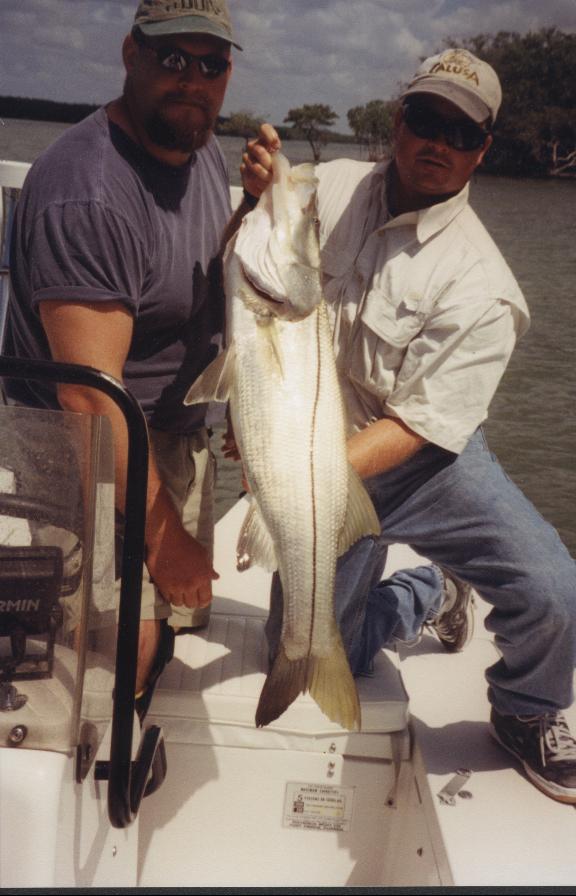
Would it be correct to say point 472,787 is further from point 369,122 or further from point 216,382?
point 369,122

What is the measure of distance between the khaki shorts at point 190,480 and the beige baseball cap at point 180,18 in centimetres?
128

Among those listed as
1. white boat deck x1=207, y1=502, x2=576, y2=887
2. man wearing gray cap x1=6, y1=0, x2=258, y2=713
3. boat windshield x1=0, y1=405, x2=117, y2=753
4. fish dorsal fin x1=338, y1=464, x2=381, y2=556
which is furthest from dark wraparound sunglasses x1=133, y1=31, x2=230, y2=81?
white boat deck x1=207, y1=502, x2=576, y2=887

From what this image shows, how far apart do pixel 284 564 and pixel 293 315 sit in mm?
684

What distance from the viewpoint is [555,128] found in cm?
5469

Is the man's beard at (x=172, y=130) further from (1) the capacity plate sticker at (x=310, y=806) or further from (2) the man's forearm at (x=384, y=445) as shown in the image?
(1) the capacity plate sticker at (x=310, y=806)

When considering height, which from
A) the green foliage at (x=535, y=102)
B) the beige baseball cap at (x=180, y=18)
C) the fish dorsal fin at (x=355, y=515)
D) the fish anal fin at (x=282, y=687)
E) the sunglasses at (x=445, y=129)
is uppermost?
the green foliage at (x=535, y=102)

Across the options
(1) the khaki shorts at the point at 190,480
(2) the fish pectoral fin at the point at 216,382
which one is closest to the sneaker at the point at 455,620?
(1) the khaki shorts at the point at 190,480

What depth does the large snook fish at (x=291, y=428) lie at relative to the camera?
2246 millimetres

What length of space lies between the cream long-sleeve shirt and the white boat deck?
0.99m

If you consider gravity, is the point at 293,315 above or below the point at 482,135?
below

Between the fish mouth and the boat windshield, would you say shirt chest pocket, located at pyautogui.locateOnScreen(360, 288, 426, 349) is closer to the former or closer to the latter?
the fish mouth

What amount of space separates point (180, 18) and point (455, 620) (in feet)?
7.62

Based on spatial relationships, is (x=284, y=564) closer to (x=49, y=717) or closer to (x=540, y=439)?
(x=49, y=717)

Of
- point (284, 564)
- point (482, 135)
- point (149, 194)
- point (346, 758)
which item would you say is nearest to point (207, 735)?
point (346, 758)
